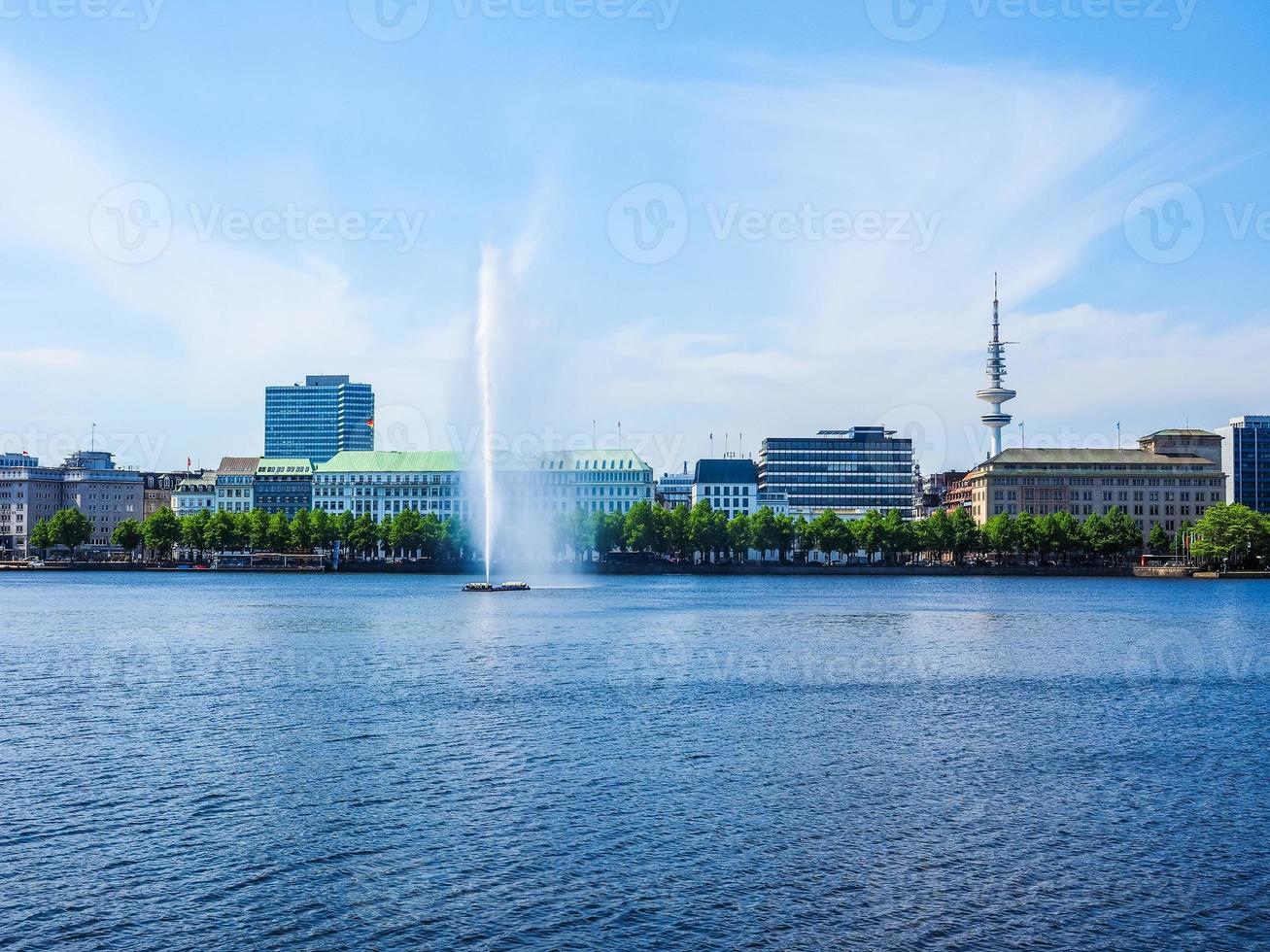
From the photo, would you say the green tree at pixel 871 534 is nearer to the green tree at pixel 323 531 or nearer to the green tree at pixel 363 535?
the green tree at pixel 363 535

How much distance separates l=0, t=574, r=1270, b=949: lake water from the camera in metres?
20.2

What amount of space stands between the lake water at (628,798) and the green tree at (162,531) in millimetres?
134217

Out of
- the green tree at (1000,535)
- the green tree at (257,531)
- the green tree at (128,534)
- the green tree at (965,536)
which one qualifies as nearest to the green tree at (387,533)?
the green tree at (257,531)

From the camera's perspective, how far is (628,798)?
27.6 metres

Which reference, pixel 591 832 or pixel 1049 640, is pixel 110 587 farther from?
pixel 591 832

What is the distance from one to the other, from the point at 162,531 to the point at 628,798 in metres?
174

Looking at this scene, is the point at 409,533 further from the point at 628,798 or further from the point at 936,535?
the point at 628,798

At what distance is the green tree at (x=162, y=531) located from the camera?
18625 centimetres

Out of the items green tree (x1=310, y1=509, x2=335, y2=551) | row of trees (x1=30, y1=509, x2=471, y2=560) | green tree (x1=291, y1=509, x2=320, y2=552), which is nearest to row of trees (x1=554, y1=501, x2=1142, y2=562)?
row of trees (x1=30, y1=509, x2=471, y2=560)

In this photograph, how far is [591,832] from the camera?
24.8 meters

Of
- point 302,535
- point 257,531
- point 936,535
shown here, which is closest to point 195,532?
point 257,531

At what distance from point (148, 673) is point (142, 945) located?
102ft

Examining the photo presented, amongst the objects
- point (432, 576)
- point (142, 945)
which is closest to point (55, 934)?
point (142, 945)

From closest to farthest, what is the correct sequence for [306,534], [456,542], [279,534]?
[456,542] < [306,534] < [279,534]
